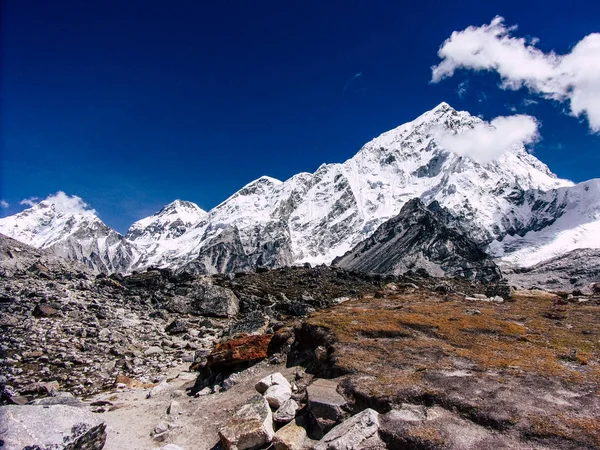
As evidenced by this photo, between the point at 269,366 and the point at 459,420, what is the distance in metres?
8.32

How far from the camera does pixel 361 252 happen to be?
199125mm

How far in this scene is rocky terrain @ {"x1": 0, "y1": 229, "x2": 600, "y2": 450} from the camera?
8336 mm

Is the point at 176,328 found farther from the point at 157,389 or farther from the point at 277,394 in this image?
the point at 277,394

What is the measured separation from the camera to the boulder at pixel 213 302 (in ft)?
111

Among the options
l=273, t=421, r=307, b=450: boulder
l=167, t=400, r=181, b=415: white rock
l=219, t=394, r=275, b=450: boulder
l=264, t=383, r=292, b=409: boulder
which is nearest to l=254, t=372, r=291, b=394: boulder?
l=264, t=383, r=292, b=409: boulder

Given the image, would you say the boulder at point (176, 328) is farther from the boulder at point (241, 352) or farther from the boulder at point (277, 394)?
the boulder at point (277, 394)

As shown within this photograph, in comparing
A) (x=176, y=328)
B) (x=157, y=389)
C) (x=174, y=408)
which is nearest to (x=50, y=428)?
(x=174, y=408)

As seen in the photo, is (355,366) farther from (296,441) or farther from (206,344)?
(206,344)

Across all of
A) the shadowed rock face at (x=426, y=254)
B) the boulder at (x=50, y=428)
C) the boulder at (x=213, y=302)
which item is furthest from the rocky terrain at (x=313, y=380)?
the shadowed rock face at (x=426, y=254)

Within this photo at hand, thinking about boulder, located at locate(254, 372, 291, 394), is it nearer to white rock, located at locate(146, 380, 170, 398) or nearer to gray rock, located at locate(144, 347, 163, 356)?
white rock, located at locate(146, 380, 170, 398)

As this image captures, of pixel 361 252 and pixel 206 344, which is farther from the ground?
pixel 361 252

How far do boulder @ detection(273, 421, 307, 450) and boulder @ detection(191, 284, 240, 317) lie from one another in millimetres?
25097

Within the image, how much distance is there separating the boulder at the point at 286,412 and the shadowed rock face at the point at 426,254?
148542mm

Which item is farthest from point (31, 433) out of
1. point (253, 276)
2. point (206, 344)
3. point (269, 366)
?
point (253, 276)
